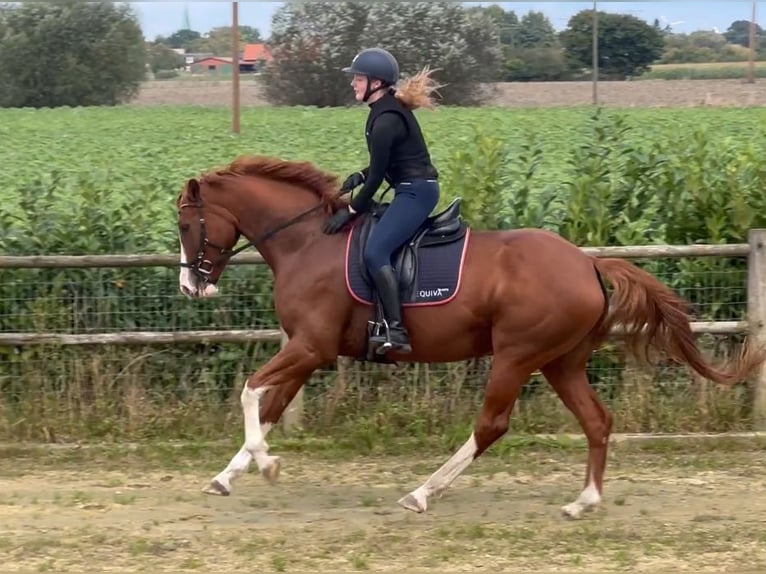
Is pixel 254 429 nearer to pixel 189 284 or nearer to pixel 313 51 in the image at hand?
pixel 189 284

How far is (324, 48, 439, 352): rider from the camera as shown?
20.8 feet

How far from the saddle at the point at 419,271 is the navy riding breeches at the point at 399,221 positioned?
74mm

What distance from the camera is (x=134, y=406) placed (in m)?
8.12

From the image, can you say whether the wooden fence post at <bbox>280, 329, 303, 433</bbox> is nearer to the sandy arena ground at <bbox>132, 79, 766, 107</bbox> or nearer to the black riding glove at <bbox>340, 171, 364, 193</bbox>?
the black riding glove at <bbox>340, 171, 364, 193</bbox>

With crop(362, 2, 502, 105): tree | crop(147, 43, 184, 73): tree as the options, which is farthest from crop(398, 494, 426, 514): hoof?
crop(147, 43, 184, 73): tree

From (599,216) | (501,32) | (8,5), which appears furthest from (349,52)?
(599,216)

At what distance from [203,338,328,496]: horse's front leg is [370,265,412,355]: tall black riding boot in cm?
39

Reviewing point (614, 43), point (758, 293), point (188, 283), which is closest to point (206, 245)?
point (188, 283)

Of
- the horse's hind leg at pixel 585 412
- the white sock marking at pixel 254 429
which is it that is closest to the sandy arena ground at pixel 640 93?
the horse's hind leg at pixel 585 412

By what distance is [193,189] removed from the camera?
6750 millimetres

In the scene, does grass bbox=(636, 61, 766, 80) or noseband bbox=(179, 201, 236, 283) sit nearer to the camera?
noseband bbox=(179, 201, 236, 283)

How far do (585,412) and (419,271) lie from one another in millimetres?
1302

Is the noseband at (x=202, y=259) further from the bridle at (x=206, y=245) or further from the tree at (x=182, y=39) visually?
the tree at (x=182, y=39)

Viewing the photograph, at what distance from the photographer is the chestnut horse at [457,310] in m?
6.40
